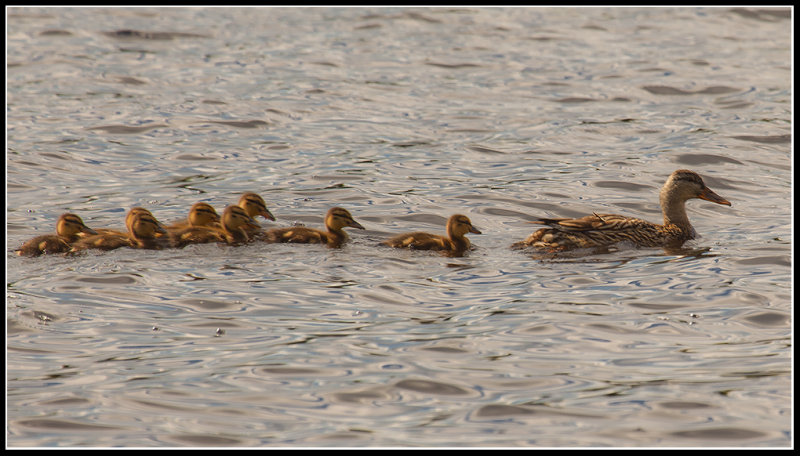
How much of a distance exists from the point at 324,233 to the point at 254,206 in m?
0.89

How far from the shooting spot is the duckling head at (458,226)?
10.6 meters

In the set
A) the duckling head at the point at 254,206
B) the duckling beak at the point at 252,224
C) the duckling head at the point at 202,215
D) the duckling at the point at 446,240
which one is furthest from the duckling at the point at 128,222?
the duckling at the point at 446,240

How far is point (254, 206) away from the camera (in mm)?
11227

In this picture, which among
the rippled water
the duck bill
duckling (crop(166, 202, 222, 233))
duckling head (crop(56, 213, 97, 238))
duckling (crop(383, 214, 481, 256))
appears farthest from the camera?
the duck bill

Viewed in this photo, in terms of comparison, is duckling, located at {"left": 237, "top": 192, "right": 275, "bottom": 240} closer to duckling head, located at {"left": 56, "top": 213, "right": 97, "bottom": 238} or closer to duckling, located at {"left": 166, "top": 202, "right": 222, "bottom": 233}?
duckling, located at {"left": 166, "top": 202, "right": 222, "bottom": 233}

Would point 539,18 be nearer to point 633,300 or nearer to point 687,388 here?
point 633,300

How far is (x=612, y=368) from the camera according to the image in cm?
734

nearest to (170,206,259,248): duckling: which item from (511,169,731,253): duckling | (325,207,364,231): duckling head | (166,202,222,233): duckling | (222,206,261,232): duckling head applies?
(222,206,261,232): duckling head

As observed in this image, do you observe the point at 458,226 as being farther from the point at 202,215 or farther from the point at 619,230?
the point at 202,215

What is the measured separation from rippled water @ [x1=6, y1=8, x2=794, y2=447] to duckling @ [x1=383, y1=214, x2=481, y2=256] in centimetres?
23

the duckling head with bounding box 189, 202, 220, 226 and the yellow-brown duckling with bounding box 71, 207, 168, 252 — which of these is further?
the duckling head with bounding box 189, 202, 220, 226

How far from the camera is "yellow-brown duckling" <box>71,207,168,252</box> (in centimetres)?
1018

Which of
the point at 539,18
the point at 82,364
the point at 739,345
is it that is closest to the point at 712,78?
the point at 539,18

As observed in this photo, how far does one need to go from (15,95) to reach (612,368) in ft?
42.8
